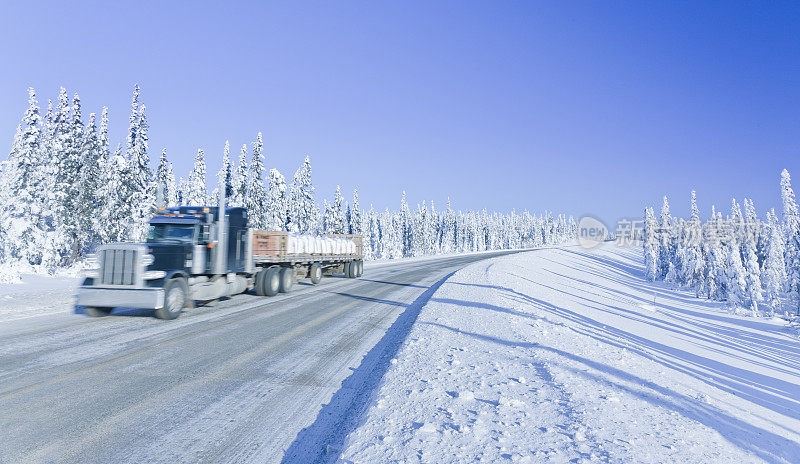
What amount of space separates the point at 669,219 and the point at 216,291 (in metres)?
83.9

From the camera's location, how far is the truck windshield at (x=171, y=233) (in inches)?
512

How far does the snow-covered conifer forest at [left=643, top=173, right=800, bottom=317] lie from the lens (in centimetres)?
4291

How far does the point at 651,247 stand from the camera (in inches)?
2736

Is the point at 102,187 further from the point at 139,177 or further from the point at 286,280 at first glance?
the point at 286,280

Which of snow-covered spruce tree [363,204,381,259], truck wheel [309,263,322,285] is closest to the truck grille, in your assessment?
truck wheel [309,263,322,285]

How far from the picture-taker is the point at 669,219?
7719 cm

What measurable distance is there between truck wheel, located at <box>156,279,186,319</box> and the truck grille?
89cm

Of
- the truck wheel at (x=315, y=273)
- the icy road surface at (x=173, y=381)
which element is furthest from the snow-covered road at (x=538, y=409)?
the truck wheel at (x=315, y=273)

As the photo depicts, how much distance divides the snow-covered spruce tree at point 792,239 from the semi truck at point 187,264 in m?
45.9

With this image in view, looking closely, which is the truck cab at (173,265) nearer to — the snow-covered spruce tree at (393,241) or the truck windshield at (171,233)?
the truck windshield at (171,233)

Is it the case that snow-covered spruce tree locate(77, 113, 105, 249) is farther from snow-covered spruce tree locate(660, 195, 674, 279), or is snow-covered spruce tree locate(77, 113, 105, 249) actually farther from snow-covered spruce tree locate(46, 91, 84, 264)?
snow-covered spruce tree locate(660, 195, 674, 279)

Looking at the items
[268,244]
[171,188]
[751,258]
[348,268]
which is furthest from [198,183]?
[751,258]

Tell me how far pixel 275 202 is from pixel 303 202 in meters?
5.96

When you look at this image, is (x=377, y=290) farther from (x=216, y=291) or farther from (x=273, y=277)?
(x=216, y=291)
